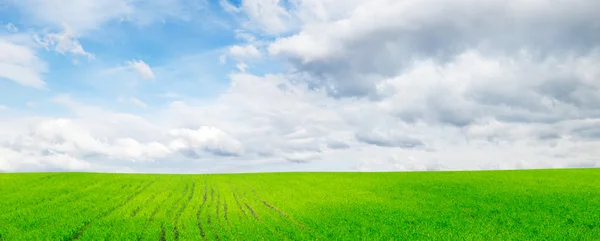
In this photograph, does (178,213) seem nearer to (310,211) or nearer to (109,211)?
(109,211)

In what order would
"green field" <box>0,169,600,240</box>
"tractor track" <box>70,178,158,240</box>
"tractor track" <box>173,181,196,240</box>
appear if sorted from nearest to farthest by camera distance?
"green field" <box>0,169,600,240</box> < "tractor track" <box>173,181,196,240</box> < "tractor track" <box>70,178,158,240</box>

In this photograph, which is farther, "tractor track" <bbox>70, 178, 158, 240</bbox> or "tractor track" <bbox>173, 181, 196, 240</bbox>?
"tractor track" <bbox>70, 178, 158, 240</bbox>

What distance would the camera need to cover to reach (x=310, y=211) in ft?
109

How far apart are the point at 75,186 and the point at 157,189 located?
31.0 ft

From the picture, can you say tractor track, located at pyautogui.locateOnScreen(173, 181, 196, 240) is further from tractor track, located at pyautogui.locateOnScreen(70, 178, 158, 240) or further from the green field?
tractor track, located at pyautogui.locateOnScreen(70, 178, 158, 240)

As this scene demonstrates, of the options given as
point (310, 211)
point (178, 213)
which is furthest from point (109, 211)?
point (310, 211)

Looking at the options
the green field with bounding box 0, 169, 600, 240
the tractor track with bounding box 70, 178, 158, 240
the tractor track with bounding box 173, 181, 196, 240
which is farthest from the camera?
the tractor track with bounding box 70, 178, 158, 240

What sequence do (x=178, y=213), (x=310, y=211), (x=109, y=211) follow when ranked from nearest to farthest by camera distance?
1. (x=310, y=211)
2. (x=178, y=213)
3. (x=109, y=211)

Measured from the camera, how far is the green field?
25484 mm

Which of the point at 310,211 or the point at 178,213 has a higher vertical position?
the point at 310,211

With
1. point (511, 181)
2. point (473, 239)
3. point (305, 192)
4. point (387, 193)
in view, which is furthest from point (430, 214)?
point (511, 181)

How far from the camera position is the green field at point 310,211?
25.5 m

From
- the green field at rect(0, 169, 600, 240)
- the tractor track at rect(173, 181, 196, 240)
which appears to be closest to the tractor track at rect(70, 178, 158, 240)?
the green field at rect(0, 169, 600, 240)

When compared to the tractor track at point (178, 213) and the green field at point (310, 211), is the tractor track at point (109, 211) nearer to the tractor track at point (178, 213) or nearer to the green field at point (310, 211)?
the green field at point (310, 211)
